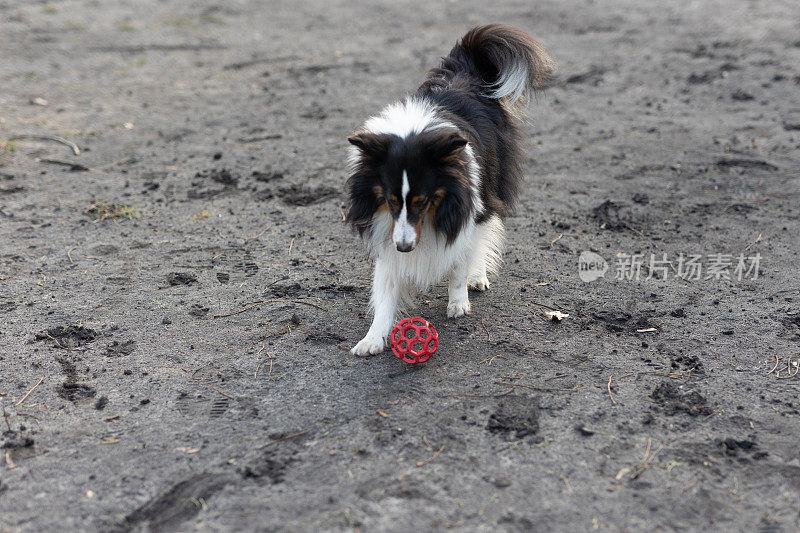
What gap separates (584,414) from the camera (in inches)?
137

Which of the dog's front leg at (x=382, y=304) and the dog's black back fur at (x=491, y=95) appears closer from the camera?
the dog's front leg at (x=382, y=304)

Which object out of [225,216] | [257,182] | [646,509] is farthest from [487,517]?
[257,182]

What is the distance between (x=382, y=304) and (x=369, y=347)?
301 mm

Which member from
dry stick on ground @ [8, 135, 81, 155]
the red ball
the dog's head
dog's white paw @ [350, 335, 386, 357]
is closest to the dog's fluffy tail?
the dog's head

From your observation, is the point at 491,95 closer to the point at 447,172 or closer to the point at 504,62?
the point at 504,62

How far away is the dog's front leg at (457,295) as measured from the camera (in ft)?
14.7

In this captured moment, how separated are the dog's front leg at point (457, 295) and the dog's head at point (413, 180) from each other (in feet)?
1.98

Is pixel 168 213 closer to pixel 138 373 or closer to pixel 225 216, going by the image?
pixel 225 216

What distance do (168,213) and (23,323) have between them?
1724mm

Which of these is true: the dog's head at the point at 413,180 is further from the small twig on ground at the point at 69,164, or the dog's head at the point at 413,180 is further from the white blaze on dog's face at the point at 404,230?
the small twig on ground at the point at 69,164
